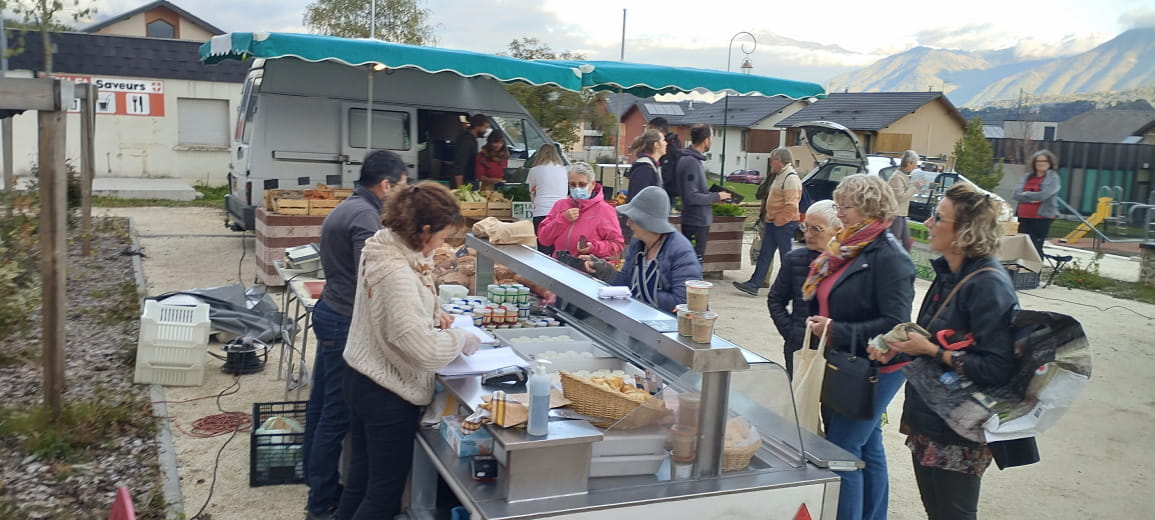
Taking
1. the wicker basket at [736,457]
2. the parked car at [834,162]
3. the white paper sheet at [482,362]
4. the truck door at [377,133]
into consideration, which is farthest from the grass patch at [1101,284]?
the white paper sheet at [482,362]

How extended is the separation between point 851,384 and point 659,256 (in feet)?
4.12

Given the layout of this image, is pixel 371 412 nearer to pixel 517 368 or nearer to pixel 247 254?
pixel 517 368

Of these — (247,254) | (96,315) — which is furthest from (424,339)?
(247,254)

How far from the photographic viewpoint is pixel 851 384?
361cm

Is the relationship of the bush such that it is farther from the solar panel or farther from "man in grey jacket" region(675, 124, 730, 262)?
the solar panel

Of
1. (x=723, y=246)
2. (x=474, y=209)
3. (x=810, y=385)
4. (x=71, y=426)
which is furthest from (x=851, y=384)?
(x=723, y=246)

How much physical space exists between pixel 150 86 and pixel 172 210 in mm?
5845

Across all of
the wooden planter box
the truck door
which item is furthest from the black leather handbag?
the truck door

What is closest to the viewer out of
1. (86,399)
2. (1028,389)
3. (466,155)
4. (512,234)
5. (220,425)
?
(1028,389)

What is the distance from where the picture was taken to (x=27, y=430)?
15.6ft

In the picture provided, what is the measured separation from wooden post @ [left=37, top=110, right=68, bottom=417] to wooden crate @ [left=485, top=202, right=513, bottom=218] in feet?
16.4

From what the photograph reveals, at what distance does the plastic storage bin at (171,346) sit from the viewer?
590 centimetres

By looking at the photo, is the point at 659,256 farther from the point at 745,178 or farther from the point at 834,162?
the point at 745,178

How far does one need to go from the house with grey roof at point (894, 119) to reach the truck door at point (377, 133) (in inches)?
1170
